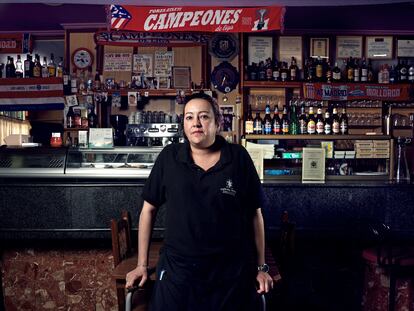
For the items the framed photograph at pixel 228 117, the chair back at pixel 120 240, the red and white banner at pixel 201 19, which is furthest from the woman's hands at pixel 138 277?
the framed photograph at pixel 228 117

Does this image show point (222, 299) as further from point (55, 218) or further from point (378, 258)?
point (55, 218)

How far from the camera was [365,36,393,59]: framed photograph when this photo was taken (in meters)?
6.37

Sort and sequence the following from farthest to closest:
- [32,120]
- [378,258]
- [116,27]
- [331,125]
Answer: [32,120] → [331,125] → [116,27] → [378,258]

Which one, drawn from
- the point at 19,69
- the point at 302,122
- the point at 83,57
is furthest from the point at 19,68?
the point at 302,122

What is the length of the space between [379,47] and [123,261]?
5087 millimetres

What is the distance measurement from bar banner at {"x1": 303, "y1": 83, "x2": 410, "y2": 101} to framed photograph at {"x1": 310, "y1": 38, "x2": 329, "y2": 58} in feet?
2.11

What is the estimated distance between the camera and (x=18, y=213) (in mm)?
3664

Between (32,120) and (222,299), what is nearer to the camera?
(222,299)

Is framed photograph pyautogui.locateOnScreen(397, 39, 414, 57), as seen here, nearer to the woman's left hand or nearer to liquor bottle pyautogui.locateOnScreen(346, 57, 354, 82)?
liquor bottle pyautogui.locateOnScreen(346, 57, 354, 82)

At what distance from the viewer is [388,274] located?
10.4 feet

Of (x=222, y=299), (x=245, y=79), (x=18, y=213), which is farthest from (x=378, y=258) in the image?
(x=245, y=79)

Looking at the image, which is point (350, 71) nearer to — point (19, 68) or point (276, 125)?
point (276, 125)

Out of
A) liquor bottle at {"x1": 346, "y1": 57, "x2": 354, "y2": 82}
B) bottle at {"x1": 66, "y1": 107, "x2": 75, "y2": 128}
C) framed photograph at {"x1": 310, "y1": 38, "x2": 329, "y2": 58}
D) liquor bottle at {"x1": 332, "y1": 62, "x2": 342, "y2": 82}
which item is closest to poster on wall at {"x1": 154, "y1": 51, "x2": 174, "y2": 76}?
bottle at {"x1": 66, "y1": 107, "x2": 75, "y2": 128}

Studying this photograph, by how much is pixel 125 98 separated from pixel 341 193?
331cm
